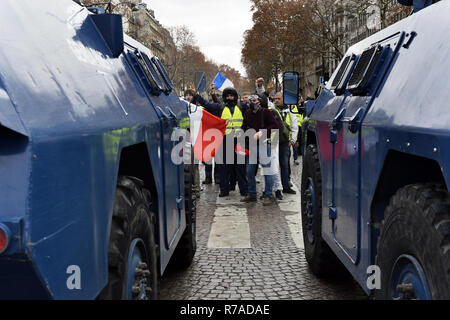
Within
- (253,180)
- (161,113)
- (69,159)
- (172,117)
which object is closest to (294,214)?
(253,180)

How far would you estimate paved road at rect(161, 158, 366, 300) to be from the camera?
4660 mm

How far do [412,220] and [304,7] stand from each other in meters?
37.6

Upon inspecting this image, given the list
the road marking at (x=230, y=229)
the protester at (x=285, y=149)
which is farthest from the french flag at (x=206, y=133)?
the road marking at (x=230, y=229)

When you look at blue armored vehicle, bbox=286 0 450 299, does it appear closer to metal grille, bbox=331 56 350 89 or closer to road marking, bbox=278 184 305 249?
metal grille, bbox=331 56 350 89

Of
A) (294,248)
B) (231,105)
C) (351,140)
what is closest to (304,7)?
(231,105)

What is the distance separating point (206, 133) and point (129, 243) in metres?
8.50

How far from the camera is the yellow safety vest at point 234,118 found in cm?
1045

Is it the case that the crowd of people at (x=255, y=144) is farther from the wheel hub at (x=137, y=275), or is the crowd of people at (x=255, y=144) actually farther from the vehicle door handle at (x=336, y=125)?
the wheel hub at (x=137, y=275)

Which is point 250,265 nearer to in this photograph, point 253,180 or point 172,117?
point 172,117

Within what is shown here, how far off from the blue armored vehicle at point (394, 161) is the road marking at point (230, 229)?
2312 millimetres

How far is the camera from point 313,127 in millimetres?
4980

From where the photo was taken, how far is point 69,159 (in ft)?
5.52

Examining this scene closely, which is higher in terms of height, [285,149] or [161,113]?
[161,113]
